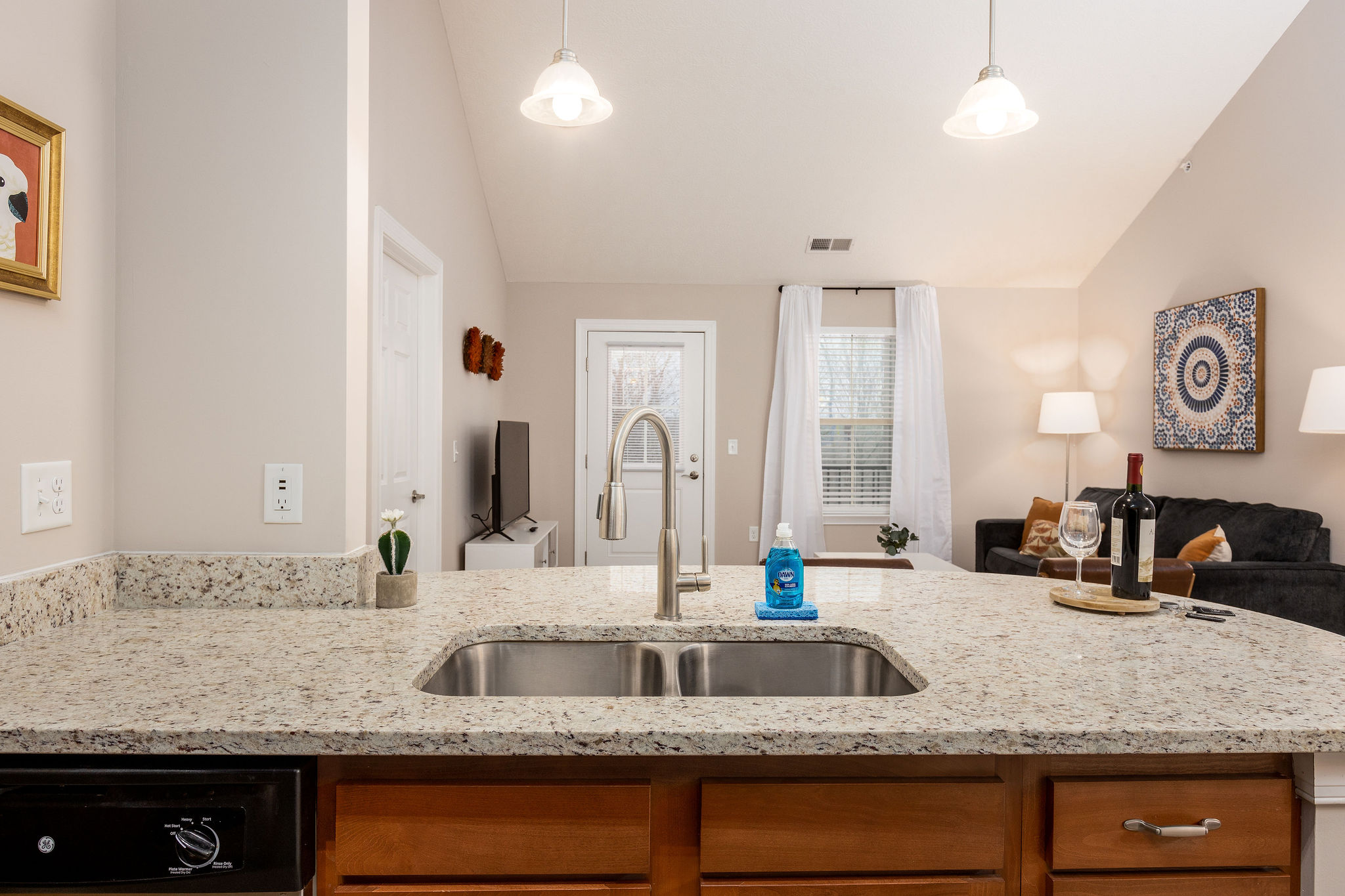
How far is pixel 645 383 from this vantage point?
222 inches

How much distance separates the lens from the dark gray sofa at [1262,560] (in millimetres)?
3088

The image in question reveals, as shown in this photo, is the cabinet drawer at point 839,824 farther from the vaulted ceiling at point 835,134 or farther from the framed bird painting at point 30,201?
the vaulted ceiling at point 835,134

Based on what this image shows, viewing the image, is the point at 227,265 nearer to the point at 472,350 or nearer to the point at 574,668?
the point at 574,668

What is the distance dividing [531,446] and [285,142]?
14.0ft

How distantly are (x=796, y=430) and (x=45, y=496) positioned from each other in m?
4.70

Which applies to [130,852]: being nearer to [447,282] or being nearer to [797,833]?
[797,833]

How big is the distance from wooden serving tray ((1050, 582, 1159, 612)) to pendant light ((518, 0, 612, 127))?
1.61 metres

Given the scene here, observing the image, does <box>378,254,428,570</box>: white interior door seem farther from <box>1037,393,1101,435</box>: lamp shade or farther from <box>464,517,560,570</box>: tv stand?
<box>1037,393,1101,435</box>: lamp shade

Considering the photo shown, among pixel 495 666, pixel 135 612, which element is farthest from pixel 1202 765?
pixel 135 612

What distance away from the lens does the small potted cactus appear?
141 centimetres

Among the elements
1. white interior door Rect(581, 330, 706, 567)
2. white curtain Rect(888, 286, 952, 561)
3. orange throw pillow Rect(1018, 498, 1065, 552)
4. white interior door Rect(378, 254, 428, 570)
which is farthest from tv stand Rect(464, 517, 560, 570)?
orange throw pillow Rect(1018, 498, 1065, 552)

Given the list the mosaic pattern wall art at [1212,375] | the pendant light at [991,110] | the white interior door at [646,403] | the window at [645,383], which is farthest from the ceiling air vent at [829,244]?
the pendant light at [991,110]

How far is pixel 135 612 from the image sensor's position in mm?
1355

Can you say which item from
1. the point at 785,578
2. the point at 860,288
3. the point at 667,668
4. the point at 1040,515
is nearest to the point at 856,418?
the point at 860,288
